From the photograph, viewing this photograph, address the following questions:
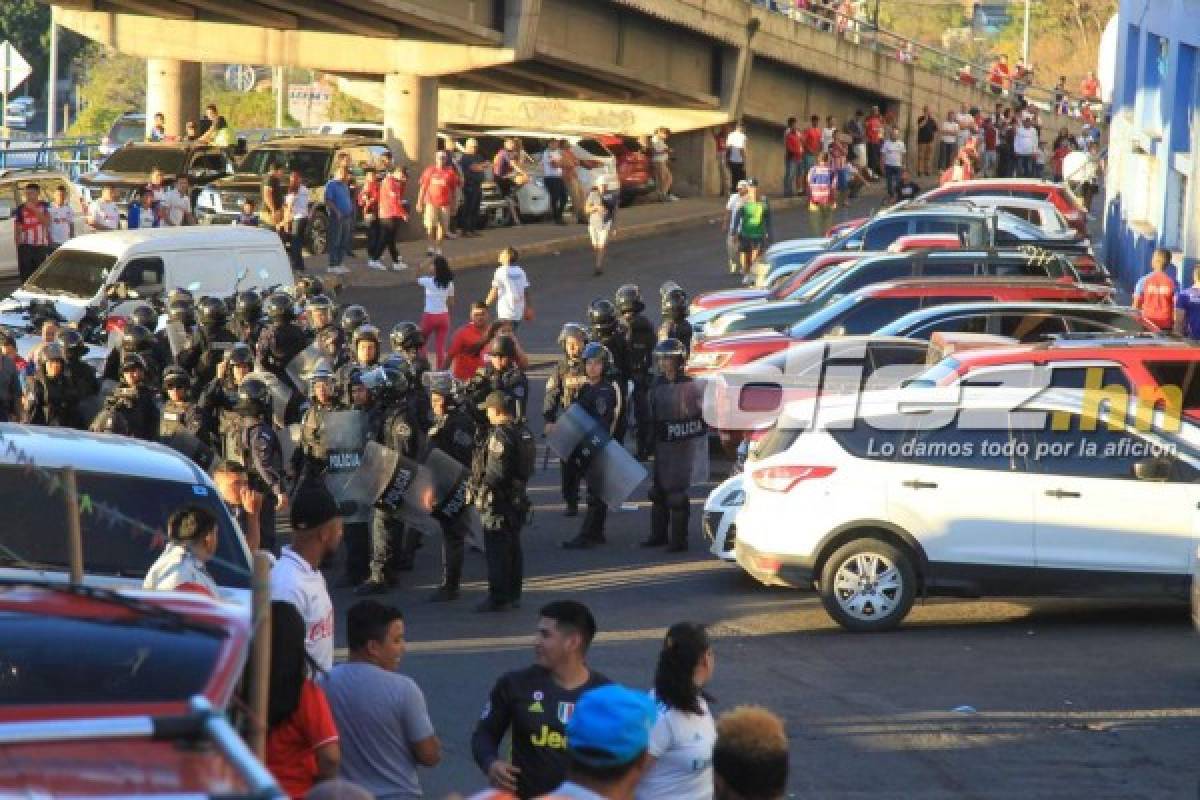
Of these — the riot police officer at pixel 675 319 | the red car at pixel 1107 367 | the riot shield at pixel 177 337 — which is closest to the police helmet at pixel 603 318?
the riot police officer at pixel 675 319

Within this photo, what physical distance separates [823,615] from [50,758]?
9814mm

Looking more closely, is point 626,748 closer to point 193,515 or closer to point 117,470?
point 193,515

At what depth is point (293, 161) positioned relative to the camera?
35.9 m

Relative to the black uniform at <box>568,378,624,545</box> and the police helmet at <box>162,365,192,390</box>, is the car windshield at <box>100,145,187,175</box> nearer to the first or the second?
the black uniform at <box>568,378,624,545</box>

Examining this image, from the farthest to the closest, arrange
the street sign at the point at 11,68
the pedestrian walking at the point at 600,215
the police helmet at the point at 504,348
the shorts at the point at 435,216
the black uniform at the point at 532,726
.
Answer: the street sign at the point at 11,68
the shorts at the point at 435,216
the pedestrian walking at the point at 600,215
the police helmet at the point at 504,348
the black uniform at the point at 532,726

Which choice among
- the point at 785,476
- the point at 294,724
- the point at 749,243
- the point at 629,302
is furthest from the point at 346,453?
the point at 749,243

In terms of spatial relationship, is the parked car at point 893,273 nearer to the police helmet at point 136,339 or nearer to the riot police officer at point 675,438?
the riot police officer at point 675,438

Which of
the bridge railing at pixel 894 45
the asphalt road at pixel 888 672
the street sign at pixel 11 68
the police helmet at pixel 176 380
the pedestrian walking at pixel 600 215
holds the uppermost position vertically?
the bridge railing at pixel 894 45

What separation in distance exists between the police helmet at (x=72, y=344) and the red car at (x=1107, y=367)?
6522 mm

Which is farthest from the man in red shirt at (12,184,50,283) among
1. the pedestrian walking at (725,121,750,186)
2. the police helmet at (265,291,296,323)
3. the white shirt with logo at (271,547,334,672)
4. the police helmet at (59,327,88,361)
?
the white shirt with logo at (271,547,334,672)

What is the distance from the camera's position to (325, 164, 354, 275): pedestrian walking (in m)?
32.1

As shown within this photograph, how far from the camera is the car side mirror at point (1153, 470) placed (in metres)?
13.5

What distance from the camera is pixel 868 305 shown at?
69.6 ft

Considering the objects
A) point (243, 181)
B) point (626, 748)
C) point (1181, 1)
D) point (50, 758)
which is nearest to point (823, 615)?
point (626, 748)
